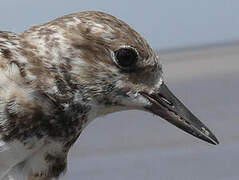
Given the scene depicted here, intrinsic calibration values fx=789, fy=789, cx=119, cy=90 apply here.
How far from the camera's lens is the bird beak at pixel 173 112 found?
324 cm

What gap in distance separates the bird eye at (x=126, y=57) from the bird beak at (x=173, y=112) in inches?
7.1

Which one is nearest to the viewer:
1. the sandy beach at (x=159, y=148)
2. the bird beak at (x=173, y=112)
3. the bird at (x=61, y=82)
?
the bird at (x=61, y=82)

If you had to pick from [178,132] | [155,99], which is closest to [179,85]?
[178,132]

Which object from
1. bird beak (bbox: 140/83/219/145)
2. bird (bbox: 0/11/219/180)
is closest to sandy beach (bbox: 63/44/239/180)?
bird beak (bbox: 140/83/219/145)

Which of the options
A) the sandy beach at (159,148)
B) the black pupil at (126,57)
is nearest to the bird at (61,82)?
the black pupil at (126,57)

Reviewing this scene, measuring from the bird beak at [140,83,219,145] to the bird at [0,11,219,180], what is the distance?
0.14 ft

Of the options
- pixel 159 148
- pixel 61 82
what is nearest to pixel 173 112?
pixel 61 82

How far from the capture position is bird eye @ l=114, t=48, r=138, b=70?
3.06 meters

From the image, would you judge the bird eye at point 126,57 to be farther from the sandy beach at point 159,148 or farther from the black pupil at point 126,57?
the sandy beach at point 159,148

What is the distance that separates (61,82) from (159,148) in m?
4.74

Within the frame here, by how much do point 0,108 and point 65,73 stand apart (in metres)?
0.28

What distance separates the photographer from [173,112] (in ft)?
10.9

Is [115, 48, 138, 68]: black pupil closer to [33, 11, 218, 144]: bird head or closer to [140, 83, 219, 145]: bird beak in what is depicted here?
[33, 11, 218, 144]: bird head

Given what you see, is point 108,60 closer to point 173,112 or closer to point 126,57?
point 126,57
